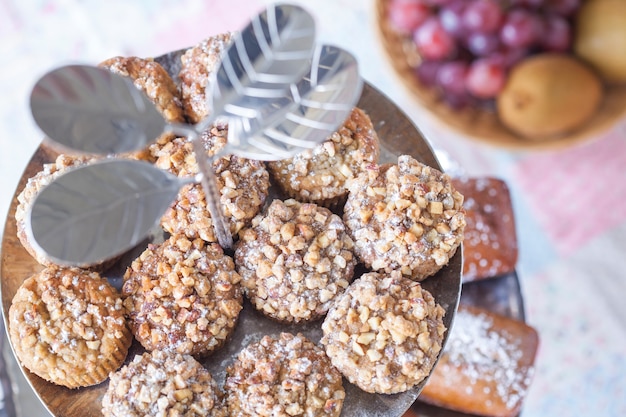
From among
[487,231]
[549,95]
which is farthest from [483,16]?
[487,231]

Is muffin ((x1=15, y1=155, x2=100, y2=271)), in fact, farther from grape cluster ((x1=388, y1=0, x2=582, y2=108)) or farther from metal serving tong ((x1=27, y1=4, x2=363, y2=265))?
grape cluster ((x1=388, y1=0, x2=582, y2=108))

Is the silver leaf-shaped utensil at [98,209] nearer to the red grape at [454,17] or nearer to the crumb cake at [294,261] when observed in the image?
the crumb cake at [294,261]

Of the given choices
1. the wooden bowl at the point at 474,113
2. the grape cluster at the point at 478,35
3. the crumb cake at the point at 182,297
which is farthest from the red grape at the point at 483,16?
the crumb cake at the point at 182,297

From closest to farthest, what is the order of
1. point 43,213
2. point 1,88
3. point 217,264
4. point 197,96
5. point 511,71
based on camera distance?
point 43,213, point 511,71, point 217,264, point 197,96, point 1,88

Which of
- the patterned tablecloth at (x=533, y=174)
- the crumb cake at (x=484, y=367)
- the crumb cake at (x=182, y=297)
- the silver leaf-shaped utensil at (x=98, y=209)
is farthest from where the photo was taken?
the patterned tablecloth at (x=533, y=174)

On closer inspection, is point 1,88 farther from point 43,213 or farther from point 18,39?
point 43,213

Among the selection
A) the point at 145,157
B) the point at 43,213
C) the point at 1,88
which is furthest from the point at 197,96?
the point at 1,88
